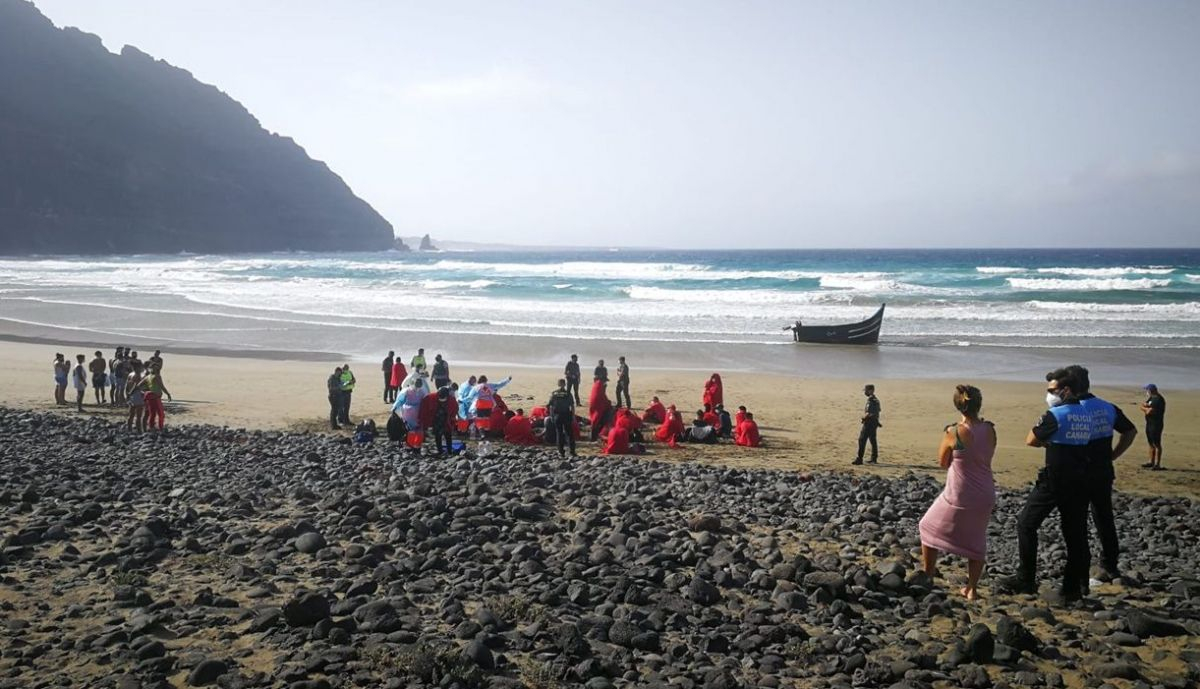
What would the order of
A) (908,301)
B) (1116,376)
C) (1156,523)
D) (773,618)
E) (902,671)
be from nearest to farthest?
(902,671) → (773,618) → (1156,523) → (1116,376) → (908,301)

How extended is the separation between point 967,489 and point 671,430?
7654 millimetres

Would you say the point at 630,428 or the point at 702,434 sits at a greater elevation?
the point at 630,428

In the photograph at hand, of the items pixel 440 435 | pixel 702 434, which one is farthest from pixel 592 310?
pixel 440 435

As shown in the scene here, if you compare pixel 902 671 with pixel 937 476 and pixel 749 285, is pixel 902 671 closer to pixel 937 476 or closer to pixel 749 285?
pixel 937 476

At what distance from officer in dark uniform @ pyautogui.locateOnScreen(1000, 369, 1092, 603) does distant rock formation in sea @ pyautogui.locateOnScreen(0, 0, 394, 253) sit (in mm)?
111345

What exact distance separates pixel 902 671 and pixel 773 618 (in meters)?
0.97

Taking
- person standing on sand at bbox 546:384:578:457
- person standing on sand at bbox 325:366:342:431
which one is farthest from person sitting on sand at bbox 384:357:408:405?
person standing on sand at bbox 546:384:578:457

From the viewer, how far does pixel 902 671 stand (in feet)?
15.4

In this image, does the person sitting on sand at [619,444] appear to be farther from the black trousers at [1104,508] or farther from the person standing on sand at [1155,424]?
the person standing on sand at [1155,424]

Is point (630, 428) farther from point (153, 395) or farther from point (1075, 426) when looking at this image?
point (153, 395)

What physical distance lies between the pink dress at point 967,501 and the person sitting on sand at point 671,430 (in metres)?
7.36

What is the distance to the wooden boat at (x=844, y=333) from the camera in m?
26.6

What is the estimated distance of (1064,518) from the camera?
211 inches

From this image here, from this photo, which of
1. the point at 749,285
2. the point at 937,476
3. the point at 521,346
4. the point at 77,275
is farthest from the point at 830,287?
the point at 77,275
